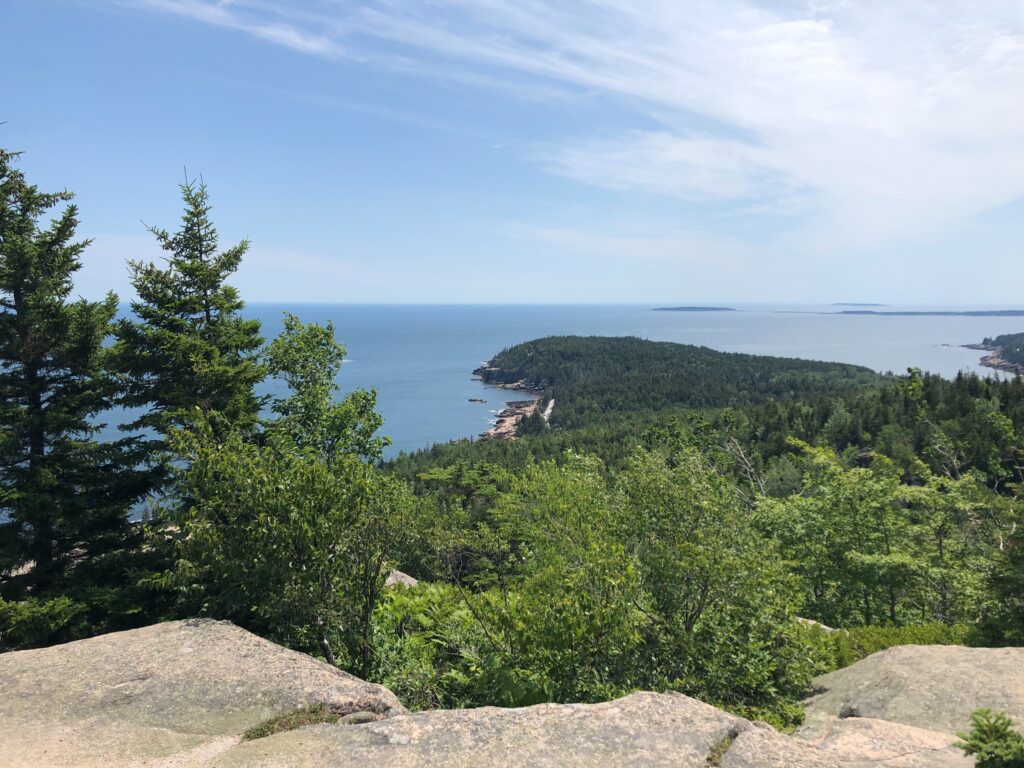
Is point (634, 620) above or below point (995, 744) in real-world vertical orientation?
below

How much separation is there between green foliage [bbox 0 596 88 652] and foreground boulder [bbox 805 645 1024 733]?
16.1 meters

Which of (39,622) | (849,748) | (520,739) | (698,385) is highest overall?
(520,739)

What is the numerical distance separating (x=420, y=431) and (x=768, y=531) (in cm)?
11027

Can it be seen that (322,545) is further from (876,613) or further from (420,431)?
(420,431)

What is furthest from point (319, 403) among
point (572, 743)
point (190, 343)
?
point (572, 743)

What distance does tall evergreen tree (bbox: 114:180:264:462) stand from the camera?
46.8 feet

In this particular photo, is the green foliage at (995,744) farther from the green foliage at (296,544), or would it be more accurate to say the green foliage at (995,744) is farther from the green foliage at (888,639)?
the green foliage at (888,639)

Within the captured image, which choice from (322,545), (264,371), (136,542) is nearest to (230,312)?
(264,371)

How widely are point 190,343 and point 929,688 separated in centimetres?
1778

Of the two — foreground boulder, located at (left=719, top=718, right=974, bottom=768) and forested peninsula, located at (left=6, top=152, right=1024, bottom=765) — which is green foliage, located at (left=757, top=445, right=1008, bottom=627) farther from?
foreground boulder, located at (left=719, top=718, right=974, bottom=768)

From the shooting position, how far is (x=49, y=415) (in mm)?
14148

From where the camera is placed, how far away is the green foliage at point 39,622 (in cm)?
1221

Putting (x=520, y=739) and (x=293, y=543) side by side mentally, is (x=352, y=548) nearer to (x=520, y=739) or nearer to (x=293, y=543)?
(x=293, y=543)

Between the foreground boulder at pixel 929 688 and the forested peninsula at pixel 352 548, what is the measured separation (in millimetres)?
320
